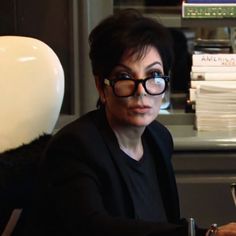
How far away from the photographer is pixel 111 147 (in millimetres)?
1287

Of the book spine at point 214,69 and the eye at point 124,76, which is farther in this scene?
the book spine at point 214,69

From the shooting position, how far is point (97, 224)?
110 centimetres

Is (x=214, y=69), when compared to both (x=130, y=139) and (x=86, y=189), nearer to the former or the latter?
(x=130, y=139)

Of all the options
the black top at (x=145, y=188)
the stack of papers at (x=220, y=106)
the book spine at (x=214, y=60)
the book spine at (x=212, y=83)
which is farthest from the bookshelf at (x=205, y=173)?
the black top at (x=145, y=188)

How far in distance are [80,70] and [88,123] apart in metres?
0.94

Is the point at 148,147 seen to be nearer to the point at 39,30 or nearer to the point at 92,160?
the point at 92,160

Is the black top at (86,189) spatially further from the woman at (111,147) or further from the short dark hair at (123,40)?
the short dark hair at (123,40)

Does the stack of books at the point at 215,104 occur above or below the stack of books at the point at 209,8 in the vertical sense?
below

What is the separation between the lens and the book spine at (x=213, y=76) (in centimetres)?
222

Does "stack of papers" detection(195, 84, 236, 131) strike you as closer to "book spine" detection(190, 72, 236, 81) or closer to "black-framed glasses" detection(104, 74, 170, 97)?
"book spine" detection(190, 72, 236, 81)

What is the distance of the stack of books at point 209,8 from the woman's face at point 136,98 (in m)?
1.03

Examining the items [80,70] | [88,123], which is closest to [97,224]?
[88,123]

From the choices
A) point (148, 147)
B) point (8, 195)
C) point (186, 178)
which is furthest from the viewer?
point (186, 178)

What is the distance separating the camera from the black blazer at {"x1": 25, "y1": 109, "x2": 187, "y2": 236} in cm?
111
